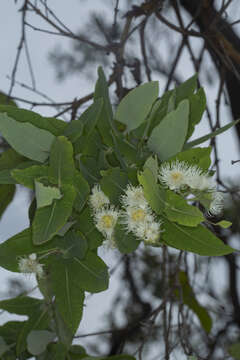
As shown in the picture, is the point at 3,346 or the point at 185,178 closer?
the point at 185,178

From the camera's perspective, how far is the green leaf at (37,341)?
32.1 inches

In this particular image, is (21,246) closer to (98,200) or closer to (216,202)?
(98,200)

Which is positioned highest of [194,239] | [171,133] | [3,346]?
[171,133]

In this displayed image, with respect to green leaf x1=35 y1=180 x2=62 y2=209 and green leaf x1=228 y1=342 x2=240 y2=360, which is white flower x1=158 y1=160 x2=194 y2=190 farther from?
green leaf x1=228 y1=342 x2=240 y2=360

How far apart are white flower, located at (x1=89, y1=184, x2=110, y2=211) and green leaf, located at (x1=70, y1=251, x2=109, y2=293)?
8 cm

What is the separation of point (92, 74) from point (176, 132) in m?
1.42

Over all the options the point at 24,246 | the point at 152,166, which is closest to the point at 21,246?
the point at 24,246

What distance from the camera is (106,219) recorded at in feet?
2.00

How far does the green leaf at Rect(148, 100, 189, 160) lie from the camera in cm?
58

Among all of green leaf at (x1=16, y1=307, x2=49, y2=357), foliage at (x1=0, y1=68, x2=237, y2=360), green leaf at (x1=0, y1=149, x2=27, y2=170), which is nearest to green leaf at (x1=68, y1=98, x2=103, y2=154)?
foliage at (x1=0, y1=68, x2=237, y2=360)

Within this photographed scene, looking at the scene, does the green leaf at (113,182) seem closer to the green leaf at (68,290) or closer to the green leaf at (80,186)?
the green leaf at (80,186)

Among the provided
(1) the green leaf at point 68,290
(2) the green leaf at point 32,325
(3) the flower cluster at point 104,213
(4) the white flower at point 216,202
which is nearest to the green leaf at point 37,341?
(2) the green leaf at point 32,325

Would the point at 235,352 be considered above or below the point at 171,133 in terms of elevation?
below

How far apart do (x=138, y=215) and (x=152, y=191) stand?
0.04 metres
